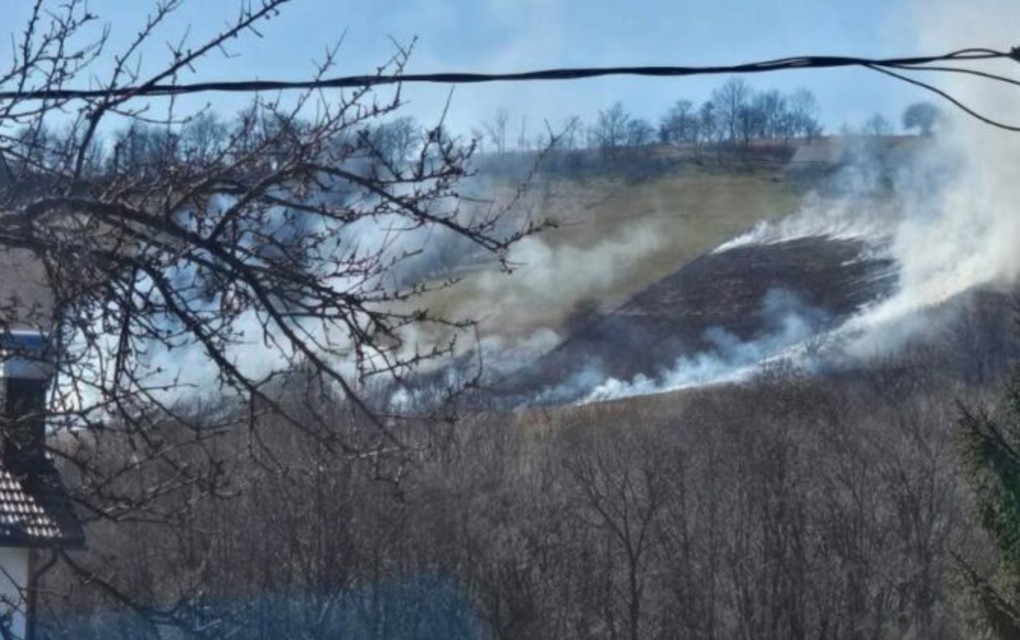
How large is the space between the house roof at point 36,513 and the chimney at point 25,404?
0.11 meters

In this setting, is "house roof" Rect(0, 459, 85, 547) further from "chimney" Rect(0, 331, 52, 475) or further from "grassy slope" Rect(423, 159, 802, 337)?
"grassy slope" Rect(423, 159, 802, 337)

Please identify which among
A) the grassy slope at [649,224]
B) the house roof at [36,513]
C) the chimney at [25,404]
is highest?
the grassy slope at [649,224]

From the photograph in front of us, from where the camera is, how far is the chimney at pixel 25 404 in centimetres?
716

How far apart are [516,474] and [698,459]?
456cm

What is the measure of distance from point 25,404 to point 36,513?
558 millimetres

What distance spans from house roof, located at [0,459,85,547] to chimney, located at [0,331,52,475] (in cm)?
11

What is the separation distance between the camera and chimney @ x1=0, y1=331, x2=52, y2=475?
7.16m

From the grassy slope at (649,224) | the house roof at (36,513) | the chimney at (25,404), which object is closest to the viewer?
the chimney at (25,404)

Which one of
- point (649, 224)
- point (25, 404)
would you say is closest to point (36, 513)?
point (25, 404)

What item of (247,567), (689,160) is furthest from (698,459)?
(689,160)

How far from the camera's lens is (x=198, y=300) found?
7137 mm

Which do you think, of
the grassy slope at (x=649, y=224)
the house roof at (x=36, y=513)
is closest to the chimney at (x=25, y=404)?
the house roof at (x=36, y=513)

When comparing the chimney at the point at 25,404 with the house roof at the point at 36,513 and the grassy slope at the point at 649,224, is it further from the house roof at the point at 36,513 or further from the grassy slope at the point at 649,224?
the grassy slope at the point at 649,224

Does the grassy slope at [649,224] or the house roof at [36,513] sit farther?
the grassy slope at [649,224]
